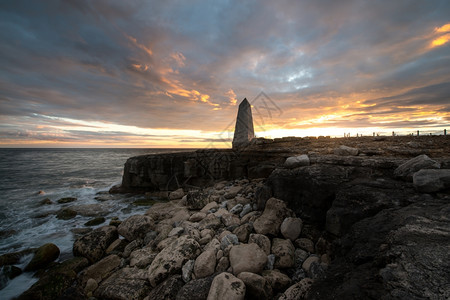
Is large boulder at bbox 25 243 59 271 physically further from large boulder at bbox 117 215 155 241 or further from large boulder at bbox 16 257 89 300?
large boulder at bbox 117 215 155 241

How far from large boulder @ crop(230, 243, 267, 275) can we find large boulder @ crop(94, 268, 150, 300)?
7.35 ft

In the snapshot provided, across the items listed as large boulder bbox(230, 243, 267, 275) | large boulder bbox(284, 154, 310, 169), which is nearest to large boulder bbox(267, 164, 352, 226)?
large boulder bbox(284, 154, 310, 169)

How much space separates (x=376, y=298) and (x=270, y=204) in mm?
3393

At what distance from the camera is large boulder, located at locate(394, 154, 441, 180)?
333 centimetres

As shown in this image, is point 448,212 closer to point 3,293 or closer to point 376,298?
point 376,298

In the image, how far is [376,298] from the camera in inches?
61.2

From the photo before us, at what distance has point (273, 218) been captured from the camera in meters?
4.60

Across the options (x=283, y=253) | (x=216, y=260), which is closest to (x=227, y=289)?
(x=216, y=260)

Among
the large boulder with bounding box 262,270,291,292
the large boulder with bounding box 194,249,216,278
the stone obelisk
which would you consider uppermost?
the stone obelisk

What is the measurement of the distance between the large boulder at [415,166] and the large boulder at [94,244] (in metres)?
8.93

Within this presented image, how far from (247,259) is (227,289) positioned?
733 mm

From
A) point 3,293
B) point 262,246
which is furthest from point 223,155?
point 3,293

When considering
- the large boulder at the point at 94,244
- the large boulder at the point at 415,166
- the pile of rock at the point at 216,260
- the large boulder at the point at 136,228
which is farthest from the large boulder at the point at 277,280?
the large boulder at the point at 94,244

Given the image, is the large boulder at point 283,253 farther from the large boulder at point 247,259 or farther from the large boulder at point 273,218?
the large boulder at point 273,218
